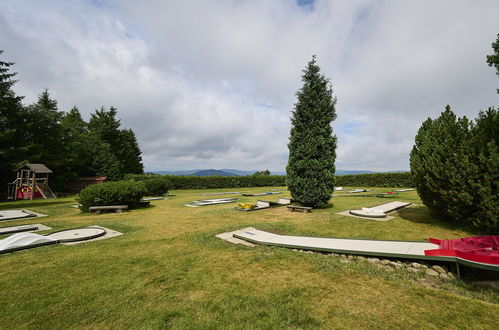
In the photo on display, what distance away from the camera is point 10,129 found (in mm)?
24391

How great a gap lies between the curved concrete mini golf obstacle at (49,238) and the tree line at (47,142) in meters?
18.0

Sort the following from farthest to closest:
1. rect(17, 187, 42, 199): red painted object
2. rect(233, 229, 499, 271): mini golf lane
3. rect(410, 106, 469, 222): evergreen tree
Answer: rect(17, 187, 42, 199): red painted object
rect(410, 106, 469, 222): evergreen tree
rect(233, 229, 499, 271): mini golf lane

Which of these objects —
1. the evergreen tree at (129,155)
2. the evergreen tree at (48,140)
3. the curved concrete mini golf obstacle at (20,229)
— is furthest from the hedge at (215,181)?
the curved concrete mini golf obstacle at (20,229)

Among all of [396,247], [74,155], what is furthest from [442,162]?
[74,155]

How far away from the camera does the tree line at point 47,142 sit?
861 inches

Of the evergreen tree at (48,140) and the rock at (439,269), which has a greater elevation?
the evergreen tree at (48,140)

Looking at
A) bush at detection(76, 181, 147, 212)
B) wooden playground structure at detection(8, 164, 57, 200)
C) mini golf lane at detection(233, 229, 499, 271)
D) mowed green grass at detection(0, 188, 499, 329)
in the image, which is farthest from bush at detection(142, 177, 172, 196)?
mini golf lane at detection(233, 229, 499, 271)

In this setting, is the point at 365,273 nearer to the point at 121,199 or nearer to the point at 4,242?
the point at 4,242

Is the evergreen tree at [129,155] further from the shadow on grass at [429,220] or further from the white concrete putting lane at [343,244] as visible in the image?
the shadow on grass at [429,220]

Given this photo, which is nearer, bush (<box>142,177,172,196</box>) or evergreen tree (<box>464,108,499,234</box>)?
evergreen tree (<box>464,108,499,234</box>)

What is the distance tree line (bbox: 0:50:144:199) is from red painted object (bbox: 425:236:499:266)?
1150 inches

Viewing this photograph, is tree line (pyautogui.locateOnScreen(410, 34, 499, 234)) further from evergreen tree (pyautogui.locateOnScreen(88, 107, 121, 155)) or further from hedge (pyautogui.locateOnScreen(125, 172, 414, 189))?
evergreen tree (pyautogui.locateOnScreen(88, 107, 121, 155))

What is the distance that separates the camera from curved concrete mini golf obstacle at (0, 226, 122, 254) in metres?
6.54

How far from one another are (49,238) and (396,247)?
1081cm
